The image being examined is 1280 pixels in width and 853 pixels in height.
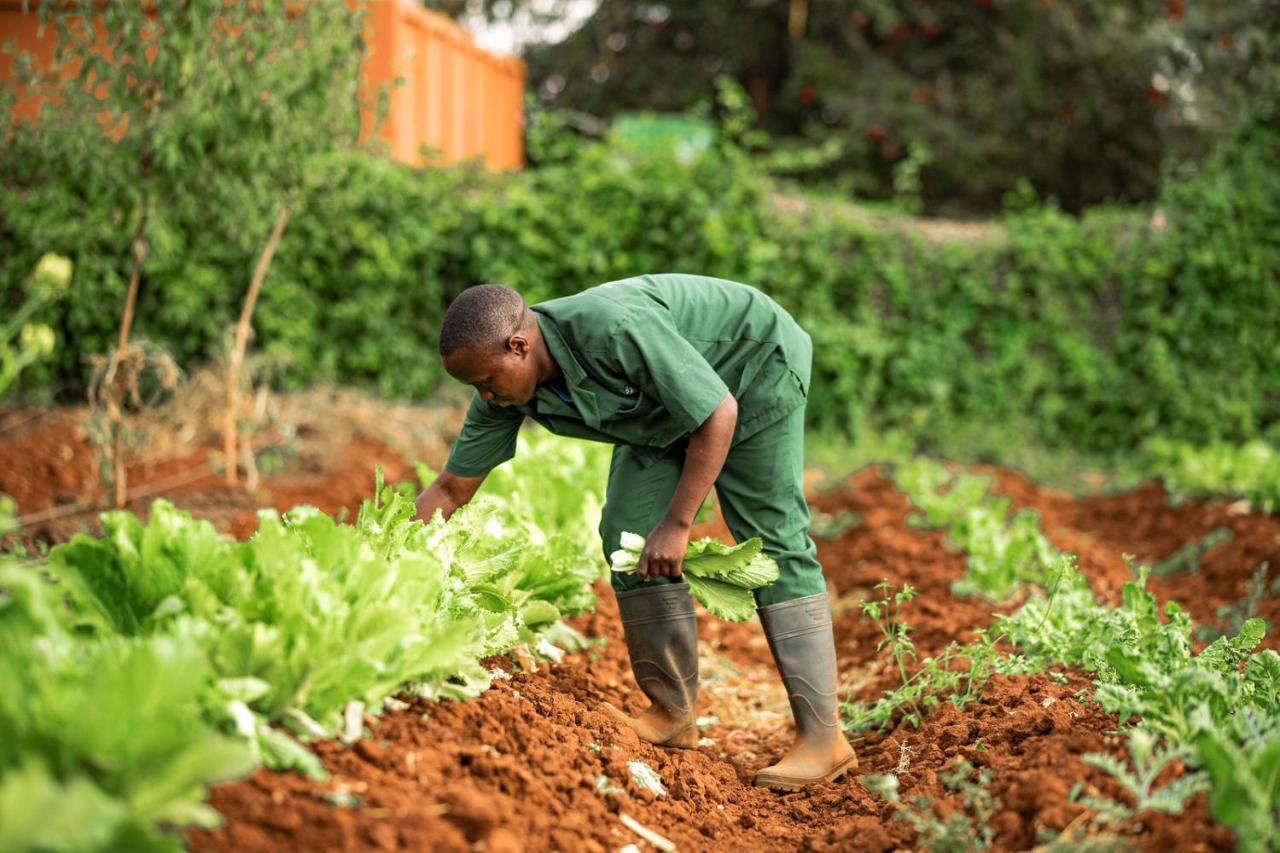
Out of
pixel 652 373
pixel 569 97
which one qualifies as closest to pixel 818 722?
pixel 652 373

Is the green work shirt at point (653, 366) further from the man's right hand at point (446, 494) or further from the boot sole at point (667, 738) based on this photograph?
the boot sole at point (667, 738)

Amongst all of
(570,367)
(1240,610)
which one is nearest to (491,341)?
(570,367)

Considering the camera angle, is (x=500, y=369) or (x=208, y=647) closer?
(x=208, y=647)

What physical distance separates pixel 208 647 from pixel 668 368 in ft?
4.22

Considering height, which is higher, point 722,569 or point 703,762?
point 722,569

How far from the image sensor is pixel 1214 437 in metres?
9.68

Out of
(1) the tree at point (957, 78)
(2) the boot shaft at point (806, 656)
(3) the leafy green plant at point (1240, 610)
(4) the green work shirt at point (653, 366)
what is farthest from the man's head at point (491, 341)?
(1) the tree at point (957, 78)

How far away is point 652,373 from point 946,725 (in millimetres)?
1446

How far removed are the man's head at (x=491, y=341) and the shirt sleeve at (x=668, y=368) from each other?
25 centimetres

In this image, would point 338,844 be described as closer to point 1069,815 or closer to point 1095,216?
point 1069,815

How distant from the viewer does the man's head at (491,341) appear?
9.81 ft

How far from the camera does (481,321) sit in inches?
118

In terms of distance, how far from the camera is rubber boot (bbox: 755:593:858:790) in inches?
135

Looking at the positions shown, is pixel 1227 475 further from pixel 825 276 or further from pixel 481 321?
pixel 481 321
